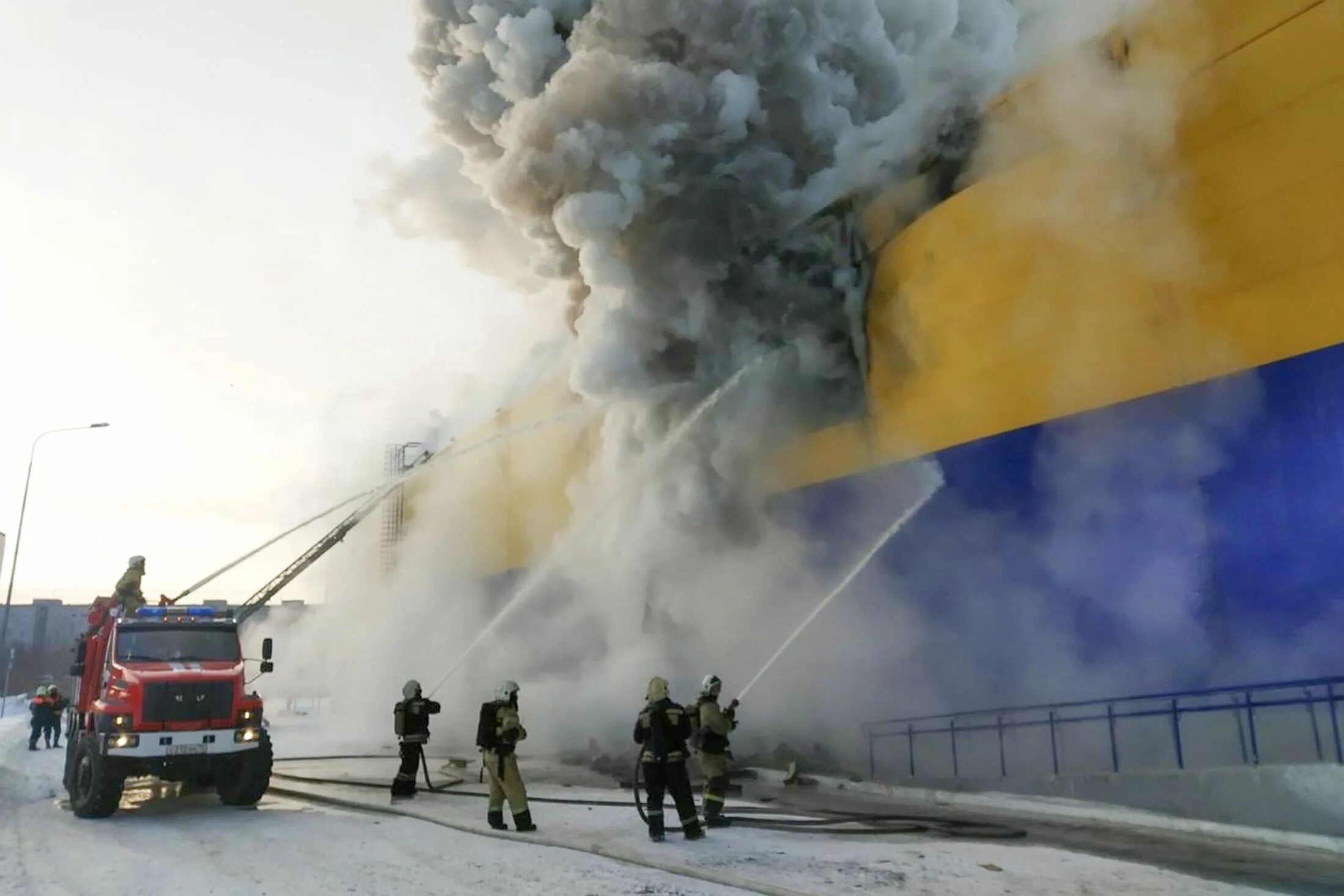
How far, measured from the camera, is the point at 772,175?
15.4 metres

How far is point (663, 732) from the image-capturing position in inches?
299

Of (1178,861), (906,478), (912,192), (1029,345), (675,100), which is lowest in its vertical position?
(1178,861)

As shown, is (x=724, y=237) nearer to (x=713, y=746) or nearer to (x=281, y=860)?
(x=713, y=746)

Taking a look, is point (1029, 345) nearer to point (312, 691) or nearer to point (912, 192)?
point (912, 192)

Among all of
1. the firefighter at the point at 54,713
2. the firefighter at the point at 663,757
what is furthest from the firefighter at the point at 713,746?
the firefighter at the point at 54,713

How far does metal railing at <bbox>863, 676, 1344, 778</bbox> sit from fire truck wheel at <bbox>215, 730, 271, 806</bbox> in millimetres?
6905

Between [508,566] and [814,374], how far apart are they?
1275 cm

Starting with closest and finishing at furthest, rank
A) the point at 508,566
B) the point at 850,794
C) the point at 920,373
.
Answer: the point at 850,794
the point at 920,373
the point at 508,566

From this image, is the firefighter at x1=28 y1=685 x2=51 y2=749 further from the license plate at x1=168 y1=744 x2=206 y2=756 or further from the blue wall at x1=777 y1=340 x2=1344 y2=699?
the blue wall at x1=777 y1=340 x2=1344 y2=699

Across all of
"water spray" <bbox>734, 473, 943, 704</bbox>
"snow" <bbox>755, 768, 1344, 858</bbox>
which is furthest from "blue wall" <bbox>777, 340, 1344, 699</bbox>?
"snow" <bbox>755, 768, 1344, 858</bbox>

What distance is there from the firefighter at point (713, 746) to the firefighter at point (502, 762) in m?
1.49

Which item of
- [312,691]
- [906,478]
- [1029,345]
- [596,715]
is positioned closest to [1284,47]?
[1029,345]

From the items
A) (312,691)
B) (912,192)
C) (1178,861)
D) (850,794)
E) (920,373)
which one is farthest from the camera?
(312,691)

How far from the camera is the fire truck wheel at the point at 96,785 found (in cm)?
897
